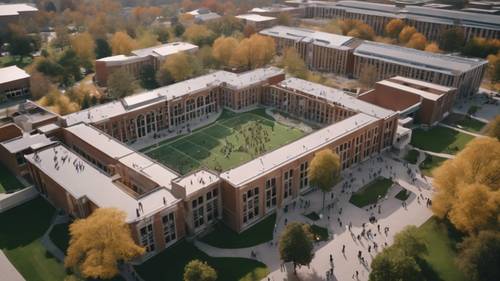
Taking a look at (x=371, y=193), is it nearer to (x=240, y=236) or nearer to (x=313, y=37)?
(x=240, y=236)

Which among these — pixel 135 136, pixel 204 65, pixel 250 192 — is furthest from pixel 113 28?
pixel 250 192

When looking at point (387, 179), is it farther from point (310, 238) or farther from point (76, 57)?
point (76, 57)

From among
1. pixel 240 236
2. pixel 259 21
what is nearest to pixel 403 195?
pixel 240 236

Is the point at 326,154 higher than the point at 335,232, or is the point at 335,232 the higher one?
the point at 326,154

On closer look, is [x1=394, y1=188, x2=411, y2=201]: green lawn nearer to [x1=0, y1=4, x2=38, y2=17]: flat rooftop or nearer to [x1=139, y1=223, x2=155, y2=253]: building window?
[x1=139, y1=223, x2=155, y2=253]: building window

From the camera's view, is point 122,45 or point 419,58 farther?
point 122,45

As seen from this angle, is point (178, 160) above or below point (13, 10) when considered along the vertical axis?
below

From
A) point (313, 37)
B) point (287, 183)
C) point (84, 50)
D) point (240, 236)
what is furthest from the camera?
point (313, 37)
